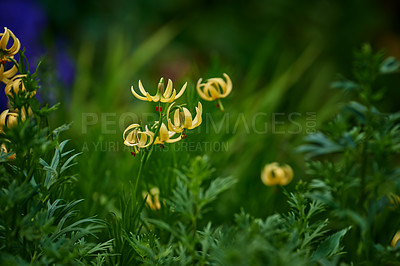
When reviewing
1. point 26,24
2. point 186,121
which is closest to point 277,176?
point 186,121

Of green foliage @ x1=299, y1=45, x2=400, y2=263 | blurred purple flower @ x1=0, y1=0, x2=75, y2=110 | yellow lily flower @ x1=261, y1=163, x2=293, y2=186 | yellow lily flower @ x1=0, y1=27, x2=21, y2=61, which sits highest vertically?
blurred purple flower @ x1=0, y1=0, x2=75, y2=110

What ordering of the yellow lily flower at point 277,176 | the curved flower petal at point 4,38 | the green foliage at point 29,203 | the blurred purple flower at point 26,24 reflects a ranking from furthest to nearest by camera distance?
the blurred purple flower at point 26,24, the yellow lily flower at point 277,176, the curved flower petal at point 4,38, the green foliage at point 29,203

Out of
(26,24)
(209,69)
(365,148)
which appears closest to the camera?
(365,148)

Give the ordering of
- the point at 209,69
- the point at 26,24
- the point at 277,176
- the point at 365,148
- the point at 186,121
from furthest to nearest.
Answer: the point at 26,24 → the point at 209,69 → the point at 277,176 → the point at 186,121 → the point at 365,148

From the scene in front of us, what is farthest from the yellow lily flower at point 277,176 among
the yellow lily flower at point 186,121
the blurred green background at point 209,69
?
the yellow lily flower at point 186,121

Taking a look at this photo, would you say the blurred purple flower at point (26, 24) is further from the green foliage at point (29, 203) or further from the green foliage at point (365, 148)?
the green foliage at point (365, 148)

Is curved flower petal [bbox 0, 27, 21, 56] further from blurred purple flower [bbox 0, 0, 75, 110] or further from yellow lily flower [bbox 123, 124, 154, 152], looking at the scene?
blurred purple flower [bbox 0, 0, 75, 110]

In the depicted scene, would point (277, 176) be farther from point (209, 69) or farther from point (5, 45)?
point (5, 45)

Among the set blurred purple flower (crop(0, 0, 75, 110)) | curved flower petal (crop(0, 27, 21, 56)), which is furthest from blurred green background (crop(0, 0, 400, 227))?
curved flower petal (crop(0, 27, 21, 56))

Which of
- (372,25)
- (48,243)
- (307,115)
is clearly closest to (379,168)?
(48,243)
